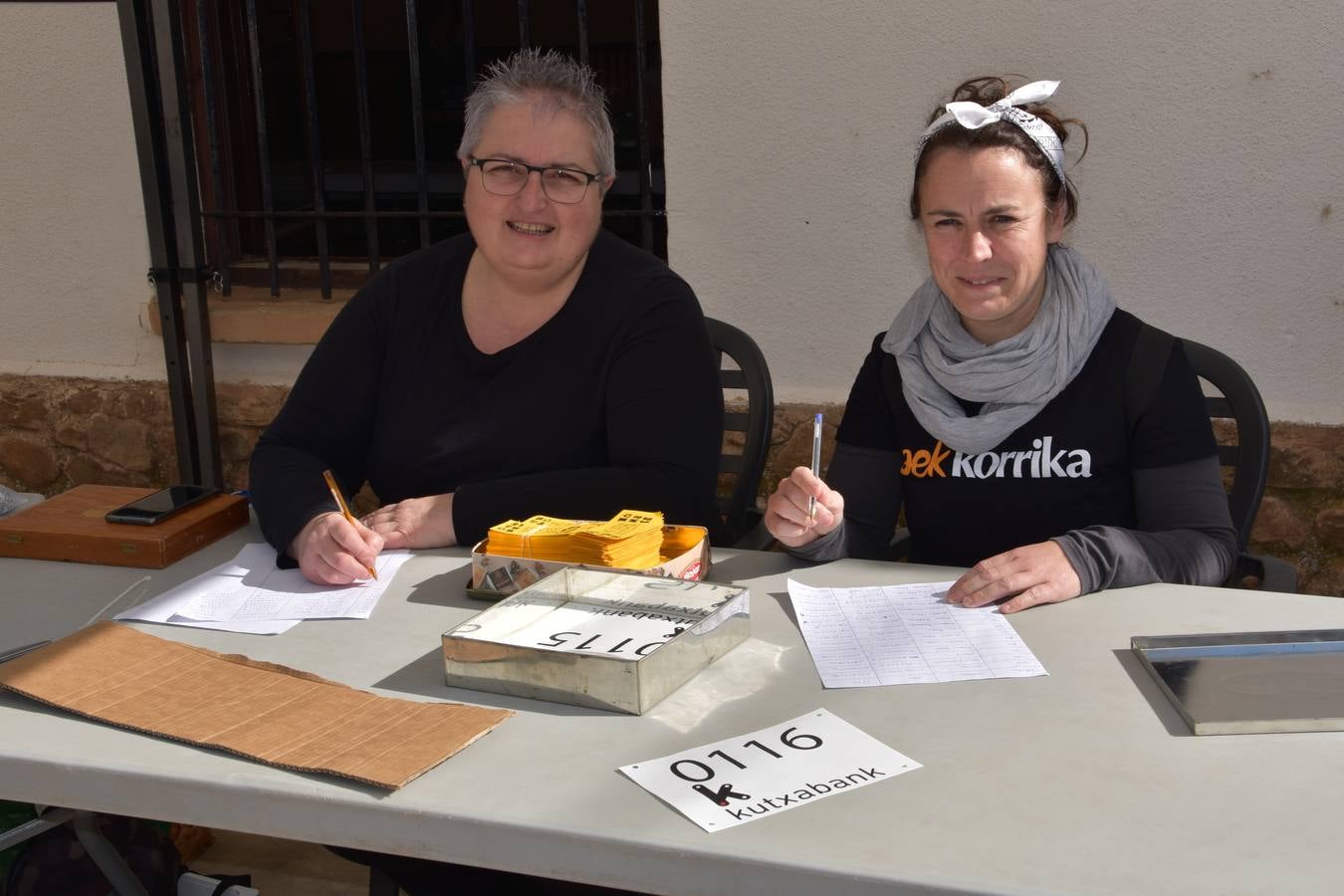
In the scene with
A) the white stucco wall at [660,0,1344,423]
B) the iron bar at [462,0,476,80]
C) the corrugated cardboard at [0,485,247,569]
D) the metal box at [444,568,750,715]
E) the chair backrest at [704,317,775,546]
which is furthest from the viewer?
the iron bar at [462,0,476,80]

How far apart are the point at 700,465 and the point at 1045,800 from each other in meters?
1.16

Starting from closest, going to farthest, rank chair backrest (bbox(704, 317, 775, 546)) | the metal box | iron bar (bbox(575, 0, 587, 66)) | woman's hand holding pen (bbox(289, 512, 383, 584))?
the metal box < woman's hand holding pen (bbox(289, 512, 383, 584)) < chair backrest (bbox(704, 317, 775, 546)) < iron bar (bbox(575, 0, 587, 66))

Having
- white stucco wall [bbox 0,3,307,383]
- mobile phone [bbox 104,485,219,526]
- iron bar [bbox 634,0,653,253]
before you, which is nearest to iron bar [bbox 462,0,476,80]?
iron bar [bbox 634,0,653,253]

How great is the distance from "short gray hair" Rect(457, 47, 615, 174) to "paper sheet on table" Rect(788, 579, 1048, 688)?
3.36 feet

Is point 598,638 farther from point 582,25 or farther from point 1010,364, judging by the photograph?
point 582,25

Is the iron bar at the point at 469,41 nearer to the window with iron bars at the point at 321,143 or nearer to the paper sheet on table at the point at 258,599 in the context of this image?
the window with iron bars at the point at 321,143

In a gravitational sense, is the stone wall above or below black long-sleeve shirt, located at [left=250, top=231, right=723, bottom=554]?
below

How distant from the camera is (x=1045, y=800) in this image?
1217mm

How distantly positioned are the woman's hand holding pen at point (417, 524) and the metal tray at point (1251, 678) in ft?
3.52

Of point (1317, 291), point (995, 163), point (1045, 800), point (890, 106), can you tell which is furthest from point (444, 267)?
point (1317, 291)

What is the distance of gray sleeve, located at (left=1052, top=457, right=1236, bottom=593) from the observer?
179 centimetres

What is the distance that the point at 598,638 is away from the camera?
150cm

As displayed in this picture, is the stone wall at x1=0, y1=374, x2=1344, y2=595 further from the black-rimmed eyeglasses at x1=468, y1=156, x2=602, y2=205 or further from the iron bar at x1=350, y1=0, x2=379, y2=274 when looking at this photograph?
the black-rimmed eyeglasses at x1=468, y1=156, x2=602, y2=205

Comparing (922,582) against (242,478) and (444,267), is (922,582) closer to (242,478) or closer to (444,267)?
(444,267)
